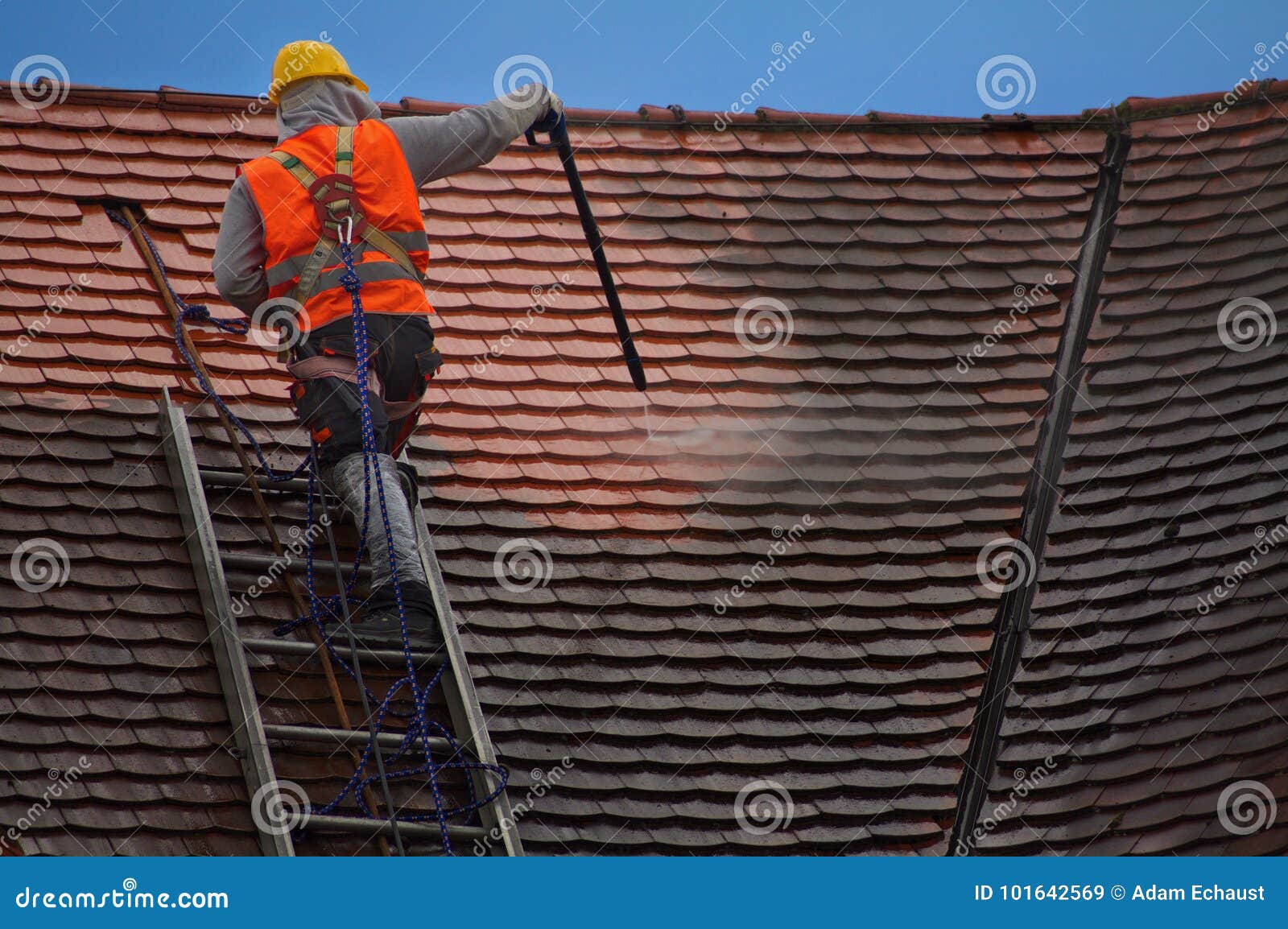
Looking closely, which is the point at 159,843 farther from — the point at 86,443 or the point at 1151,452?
the point at 1151,452

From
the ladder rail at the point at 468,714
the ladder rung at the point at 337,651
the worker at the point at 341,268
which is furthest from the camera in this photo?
the worker at the point at 341,268

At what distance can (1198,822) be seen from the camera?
16.3 feet

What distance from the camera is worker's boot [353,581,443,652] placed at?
4.75m

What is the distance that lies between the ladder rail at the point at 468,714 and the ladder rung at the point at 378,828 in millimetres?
67

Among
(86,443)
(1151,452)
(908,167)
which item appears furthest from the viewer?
(908,167)

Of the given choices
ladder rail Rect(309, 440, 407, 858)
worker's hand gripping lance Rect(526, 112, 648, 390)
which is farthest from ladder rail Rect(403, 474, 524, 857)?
worker's hand gripping lance Rect(526, 112, 648, 390)

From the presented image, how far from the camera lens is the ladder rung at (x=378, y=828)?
166 inches

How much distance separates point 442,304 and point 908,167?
261cm

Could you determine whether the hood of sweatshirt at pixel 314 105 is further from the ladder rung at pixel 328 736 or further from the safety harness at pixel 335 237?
the ladder rung at pixel 328 736

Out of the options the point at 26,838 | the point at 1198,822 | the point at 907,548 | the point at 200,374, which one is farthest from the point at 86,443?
the point at 1198,822

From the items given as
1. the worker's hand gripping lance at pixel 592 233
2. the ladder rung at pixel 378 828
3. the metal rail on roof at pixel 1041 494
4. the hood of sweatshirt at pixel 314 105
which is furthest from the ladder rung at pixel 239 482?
the metal rail on roof at pixel 1041 494

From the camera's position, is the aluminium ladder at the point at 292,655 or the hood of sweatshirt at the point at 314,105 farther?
the hood of sweatshirt at the point at 314,105

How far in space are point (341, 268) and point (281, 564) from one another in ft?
3.31

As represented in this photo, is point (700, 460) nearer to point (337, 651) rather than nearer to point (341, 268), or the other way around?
point (341, 268)
